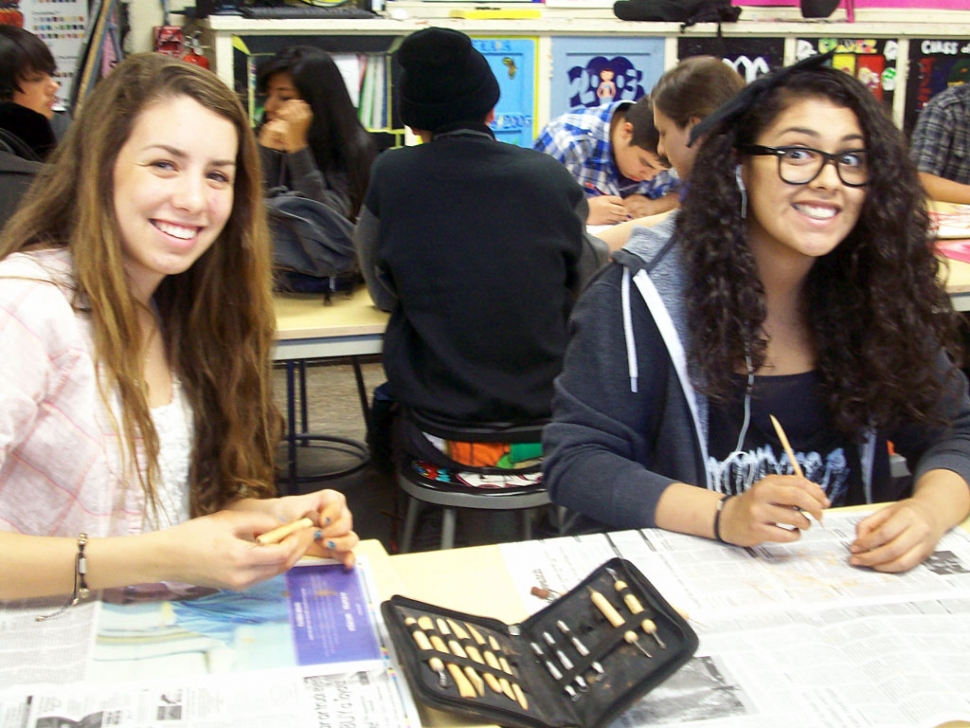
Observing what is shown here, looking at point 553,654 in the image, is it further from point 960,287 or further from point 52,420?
point 960,287

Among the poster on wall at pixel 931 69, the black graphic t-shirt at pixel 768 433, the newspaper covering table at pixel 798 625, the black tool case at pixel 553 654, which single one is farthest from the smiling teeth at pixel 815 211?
the poster on wall at pixel 931 69

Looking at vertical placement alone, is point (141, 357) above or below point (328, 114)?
below

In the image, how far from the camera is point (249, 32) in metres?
3.93

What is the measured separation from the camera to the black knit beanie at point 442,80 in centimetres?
211

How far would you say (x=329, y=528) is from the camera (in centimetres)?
114

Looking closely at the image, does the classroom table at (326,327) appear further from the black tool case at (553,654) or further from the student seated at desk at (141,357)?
the black tool case at (553,654)

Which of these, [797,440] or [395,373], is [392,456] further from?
[797,440]

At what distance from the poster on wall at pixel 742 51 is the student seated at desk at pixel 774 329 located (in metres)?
3.20

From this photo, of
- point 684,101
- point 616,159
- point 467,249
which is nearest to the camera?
point 467,249

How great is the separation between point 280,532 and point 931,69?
4.76 meters

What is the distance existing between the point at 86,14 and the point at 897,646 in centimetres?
415

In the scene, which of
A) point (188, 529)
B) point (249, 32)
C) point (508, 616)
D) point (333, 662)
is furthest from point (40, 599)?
point (249, 32)

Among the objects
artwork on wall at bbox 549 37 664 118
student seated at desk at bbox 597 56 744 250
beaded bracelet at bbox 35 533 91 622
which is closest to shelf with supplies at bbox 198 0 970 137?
artwork on wall at bbox 549 37 664 118

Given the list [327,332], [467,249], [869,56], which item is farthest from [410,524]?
[869,56]
